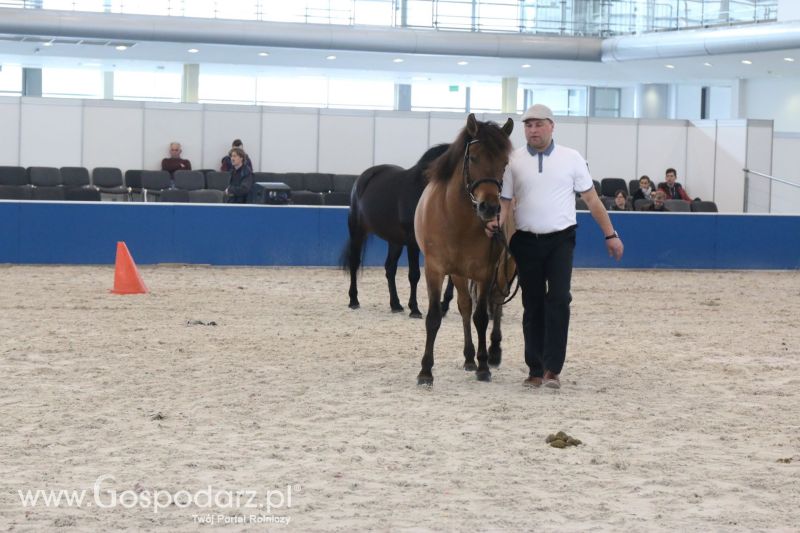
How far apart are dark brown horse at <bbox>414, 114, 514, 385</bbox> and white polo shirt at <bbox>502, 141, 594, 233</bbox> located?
173 millimetres

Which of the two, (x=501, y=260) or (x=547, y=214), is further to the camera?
(x=501, y=260)

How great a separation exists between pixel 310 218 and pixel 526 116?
973cm

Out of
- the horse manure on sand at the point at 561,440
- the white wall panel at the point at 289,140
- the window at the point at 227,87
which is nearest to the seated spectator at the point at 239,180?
the white wall panel at the point at 289,140

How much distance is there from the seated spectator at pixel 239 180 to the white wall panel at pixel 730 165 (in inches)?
379

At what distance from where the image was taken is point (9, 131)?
20.9 metres

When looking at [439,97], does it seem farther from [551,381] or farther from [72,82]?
[551,381]

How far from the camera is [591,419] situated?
6.81 metres

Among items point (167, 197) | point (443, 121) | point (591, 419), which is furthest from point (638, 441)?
point (443, 121)

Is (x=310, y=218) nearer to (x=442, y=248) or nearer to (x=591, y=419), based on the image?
(x=442, y=248)

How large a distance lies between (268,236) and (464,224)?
9.37 m

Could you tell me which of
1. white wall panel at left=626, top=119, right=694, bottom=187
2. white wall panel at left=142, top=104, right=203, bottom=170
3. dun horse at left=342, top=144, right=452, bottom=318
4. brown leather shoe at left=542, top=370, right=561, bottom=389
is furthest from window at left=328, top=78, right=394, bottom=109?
brown leather shoe at left=542, top=370, right=561, bottom=389

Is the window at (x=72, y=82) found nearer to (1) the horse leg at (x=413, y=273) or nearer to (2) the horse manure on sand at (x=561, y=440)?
(1) the horse leg at (x=413, y=273)

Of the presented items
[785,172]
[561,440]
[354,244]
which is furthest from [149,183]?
[561,440]

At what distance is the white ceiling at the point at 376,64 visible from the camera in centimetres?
2761
